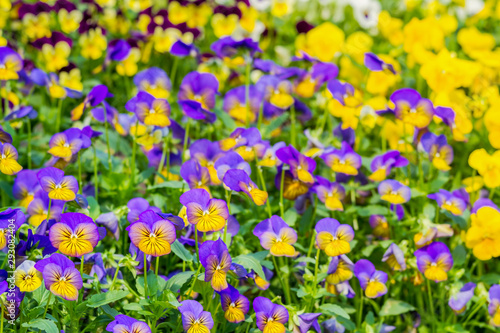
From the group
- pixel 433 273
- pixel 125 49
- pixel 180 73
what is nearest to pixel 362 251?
pixel 433 273

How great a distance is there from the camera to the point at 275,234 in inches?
68.3

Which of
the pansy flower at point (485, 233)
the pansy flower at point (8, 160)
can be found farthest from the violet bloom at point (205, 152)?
the pansy flower at point (485, 233)

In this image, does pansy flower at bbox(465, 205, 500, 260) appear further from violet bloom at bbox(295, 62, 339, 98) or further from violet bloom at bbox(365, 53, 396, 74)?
violet bloom at bbox(295, 62, 339, 98)

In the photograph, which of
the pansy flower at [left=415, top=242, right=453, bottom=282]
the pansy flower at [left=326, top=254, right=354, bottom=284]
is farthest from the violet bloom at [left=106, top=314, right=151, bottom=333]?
the pansy flower at [left=415, top=242, right=453, bottom=282]

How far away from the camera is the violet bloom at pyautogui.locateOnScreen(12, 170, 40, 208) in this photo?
2.01 metres

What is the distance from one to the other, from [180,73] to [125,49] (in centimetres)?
61

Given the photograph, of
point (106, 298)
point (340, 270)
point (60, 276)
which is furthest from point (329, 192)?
point (60, 276)

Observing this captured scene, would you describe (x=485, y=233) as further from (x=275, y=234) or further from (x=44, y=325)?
(x=44, y=325)

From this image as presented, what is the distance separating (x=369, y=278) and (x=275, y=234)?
0.36 meters

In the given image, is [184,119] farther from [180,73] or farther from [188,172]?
[180,73]

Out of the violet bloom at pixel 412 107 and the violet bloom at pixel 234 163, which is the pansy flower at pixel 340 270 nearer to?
the violet bloom at pixel 234 163

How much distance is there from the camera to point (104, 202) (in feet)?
7.13

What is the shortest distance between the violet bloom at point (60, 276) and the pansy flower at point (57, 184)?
0.67ft

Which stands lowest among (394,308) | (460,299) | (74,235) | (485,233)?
(394,308)
